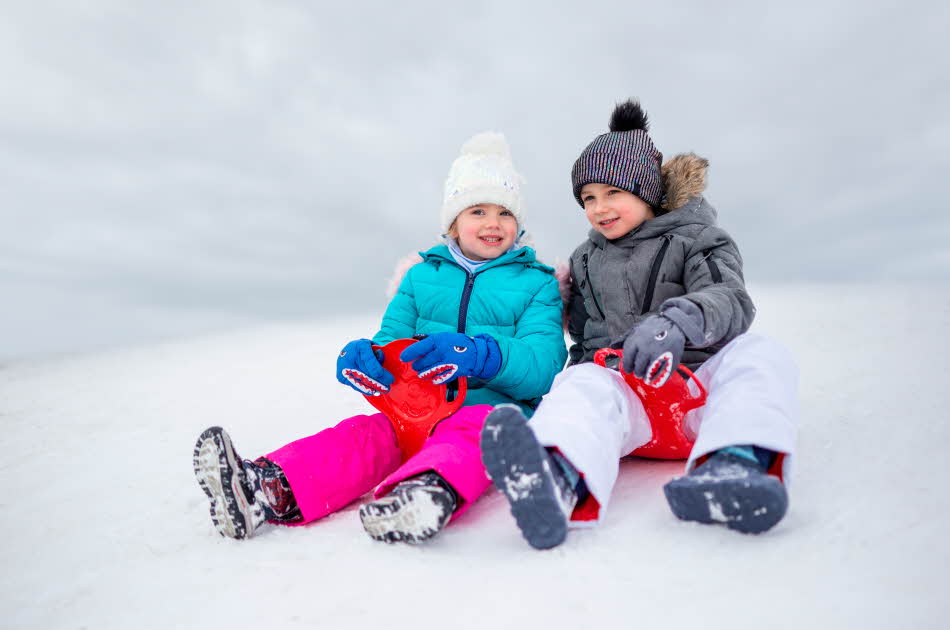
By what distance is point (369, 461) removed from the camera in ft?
5.49

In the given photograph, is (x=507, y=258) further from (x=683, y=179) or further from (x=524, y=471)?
(x=524, y=471)

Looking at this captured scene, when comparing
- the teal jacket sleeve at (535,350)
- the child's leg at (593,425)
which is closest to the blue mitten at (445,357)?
the teal jacket sleeve at (535,350)

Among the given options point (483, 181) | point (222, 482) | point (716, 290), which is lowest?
point (222, 482)

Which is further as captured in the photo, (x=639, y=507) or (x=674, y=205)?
(x=674, y=205)

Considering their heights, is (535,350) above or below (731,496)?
above

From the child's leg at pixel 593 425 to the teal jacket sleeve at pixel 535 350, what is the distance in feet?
0.70

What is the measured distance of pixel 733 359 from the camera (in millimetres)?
1418

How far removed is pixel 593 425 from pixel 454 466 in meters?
0.31

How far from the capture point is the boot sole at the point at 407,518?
48.5 inches

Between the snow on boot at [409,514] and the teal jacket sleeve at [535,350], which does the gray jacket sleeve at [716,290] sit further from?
the snow on boot at [409,514]

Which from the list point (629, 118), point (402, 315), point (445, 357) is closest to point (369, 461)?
point (445, 357)

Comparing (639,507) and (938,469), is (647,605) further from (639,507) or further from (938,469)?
(938,469)

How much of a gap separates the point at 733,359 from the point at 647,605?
66cm

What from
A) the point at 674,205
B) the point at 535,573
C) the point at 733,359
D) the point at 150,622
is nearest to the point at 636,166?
the point at 674,205
